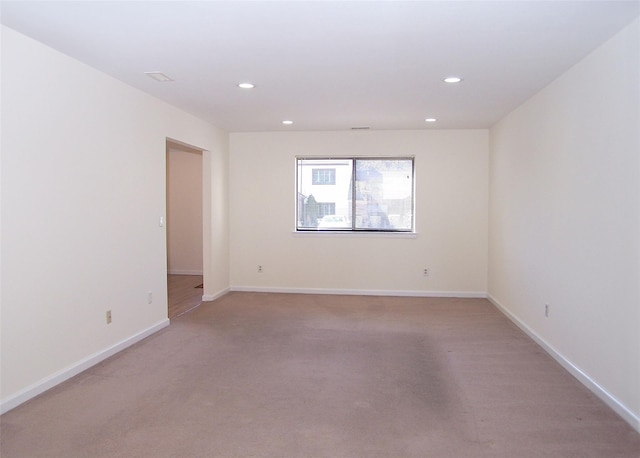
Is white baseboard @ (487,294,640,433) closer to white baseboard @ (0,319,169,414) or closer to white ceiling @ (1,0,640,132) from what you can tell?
white ceiling @ (1,0,640,132)

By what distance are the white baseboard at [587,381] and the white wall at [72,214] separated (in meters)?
3.64

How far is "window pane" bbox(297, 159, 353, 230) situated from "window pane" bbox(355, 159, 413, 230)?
174 millimetres

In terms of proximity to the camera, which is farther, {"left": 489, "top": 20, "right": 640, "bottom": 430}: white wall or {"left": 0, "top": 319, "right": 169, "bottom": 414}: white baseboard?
{"left": 0, "top": 319, "right": 169, "bottom": 414}: white baseboard

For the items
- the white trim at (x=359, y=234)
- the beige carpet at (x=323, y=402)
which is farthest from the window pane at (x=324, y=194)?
the beige carpet at (x=323, y=402)

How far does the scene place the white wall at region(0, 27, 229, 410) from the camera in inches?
107

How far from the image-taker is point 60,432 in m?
2.43

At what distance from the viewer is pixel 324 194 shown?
6.45 meters

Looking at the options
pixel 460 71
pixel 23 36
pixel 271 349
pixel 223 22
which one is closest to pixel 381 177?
pixel 460 71

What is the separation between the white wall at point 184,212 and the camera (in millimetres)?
8102

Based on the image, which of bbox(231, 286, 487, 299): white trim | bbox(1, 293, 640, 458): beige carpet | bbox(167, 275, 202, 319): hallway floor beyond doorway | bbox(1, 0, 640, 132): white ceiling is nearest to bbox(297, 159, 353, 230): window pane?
bbox(231, 286, 487, 299): white trim

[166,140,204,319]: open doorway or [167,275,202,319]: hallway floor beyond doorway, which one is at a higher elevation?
[166,140,204,319]: open doorway

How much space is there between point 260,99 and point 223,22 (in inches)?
70.7

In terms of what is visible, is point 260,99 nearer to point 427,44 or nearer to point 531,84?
point 427,44

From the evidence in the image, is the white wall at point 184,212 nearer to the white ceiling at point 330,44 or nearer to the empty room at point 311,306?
the empty room at point 311,306
